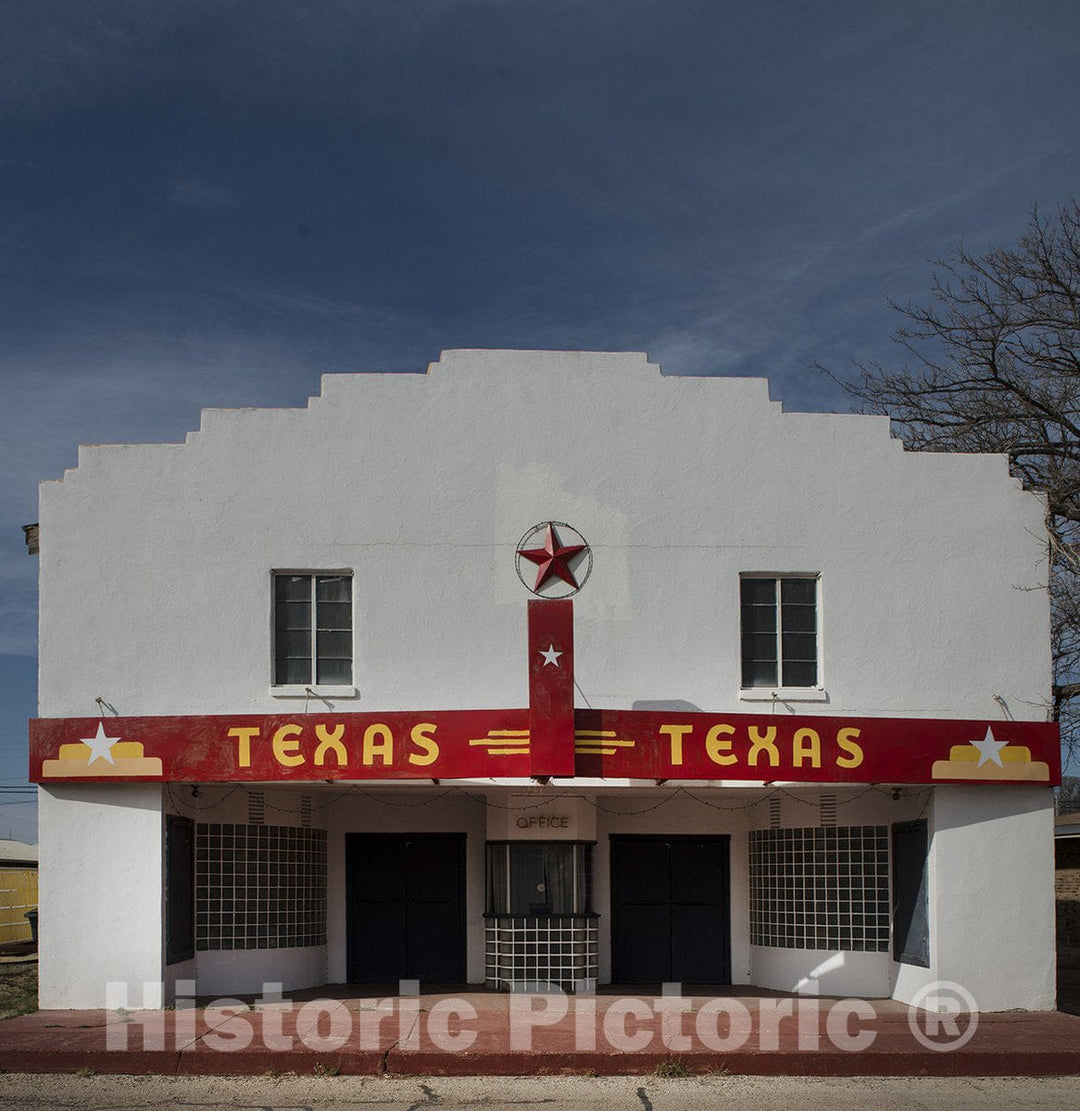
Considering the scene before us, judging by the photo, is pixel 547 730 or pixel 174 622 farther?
pixel 174 622

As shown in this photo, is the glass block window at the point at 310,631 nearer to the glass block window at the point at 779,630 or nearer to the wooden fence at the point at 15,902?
the glass block window at the point at 779,630

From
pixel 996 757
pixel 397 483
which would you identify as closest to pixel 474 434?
pixel 397 483

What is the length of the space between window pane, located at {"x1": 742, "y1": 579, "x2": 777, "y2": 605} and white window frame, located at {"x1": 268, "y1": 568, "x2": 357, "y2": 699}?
484 centimetres

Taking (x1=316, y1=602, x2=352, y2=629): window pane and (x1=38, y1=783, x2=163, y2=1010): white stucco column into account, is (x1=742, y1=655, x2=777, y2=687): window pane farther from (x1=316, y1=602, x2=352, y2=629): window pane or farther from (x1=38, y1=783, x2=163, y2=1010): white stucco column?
(x1=38, y1=783, x2=163, y2=1010): white stucco column

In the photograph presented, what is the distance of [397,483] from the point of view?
1756 cm

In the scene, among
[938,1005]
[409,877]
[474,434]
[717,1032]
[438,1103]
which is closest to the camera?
[438,1103]

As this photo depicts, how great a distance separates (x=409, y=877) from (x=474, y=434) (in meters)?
6.30

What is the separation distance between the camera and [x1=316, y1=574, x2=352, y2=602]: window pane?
17547 mm

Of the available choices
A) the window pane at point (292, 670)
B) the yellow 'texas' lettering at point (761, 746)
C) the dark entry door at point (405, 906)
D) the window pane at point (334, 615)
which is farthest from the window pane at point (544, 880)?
the window pane at point (334, 615)

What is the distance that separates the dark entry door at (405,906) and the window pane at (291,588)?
394cm

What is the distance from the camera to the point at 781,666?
1756 centimetres

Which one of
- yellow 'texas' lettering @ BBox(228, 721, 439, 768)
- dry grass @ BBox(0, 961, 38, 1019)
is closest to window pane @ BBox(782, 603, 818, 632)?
yellow 'texas' lettering @ BBox(228, 721, 439, 768)

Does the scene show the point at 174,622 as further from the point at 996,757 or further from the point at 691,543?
the point at 996,757

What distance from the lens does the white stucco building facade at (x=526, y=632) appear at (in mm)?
16812
